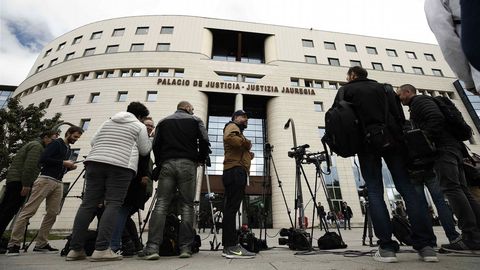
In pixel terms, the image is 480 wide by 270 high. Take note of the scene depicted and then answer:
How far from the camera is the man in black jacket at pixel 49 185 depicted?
3918 millimetres

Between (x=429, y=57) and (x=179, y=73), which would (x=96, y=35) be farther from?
(x=429, y=57)

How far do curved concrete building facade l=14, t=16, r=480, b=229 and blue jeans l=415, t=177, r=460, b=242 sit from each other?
48.1ft

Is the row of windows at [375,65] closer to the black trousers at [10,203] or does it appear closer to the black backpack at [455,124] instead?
the black backpack at [455,124]

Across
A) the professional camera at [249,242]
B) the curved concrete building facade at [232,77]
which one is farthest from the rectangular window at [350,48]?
the professional camera at [249,242]

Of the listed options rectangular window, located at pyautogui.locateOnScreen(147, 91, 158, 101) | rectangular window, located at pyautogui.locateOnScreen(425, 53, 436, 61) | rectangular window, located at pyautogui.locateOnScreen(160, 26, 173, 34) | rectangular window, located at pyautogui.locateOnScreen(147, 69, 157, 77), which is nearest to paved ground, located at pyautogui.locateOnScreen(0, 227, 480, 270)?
rectangular window, located at pyautogui.locateOnScreen(147, 91, 158, 101)

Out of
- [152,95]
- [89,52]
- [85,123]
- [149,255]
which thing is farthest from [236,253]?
[89,52]

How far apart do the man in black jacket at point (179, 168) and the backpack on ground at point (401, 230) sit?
3.16m

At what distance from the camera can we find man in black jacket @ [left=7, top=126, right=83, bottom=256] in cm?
392

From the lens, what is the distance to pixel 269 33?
26.4m

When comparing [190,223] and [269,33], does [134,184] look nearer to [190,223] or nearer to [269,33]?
[190,223]

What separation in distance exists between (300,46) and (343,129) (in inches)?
1027

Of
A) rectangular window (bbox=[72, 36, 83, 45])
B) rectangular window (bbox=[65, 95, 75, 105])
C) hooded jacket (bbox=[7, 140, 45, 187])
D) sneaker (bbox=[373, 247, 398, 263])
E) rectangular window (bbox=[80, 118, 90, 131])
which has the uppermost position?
rectangular window (bbox=[72, 36, 83, 45])

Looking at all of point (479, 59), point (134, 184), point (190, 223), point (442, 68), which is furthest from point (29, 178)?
point (442, 68)

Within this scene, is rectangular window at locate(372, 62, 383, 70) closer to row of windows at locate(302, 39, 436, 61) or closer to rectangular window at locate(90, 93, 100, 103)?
row of windows at locate(302, 39, 436, 61)
